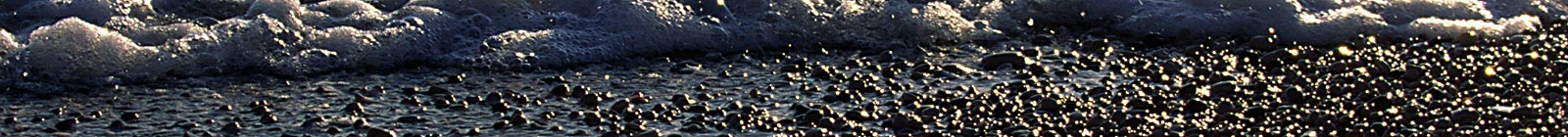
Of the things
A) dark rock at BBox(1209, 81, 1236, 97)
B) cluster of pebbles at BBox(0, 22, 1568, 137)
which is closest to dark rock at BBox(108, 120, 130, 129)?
cluster of pebbles at BBox(0, 22, 1568, 137)

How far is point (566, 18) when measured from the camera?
341 centimetres

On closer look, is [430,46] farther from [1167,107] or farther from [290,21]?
[1167,107]

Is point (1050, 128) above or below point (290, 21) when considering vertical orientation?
below

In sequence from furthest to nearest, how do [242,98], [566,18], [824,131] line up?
[566,18]
[242,98]
[824,131]

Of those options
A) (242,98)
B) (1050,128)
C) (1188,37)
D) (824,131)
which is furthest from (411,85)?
(1188,37)

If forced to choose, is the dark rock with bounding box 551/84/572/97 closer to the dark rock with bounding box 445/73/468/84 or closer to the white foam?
the dark rock with bounding box 445/73/468/84

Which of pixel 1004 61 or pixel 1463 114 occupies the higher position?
pixel 1004 61

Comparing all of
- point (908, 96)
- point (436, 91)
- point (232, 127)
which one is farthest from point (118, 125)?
point (908, 96)

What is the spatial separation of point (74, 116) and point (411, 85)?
468 mm

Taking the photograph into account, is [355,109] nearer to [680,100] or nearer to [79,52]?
[680,100]

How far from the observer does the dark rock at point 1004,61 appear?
3.04 metres

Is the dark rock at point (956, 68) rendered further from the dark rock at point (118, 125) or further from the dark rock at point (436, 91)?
the dark rock at point (118, 125)

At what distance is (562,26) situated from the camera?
3.36m

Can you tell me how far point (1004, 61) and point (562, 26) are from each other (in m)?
0.77
